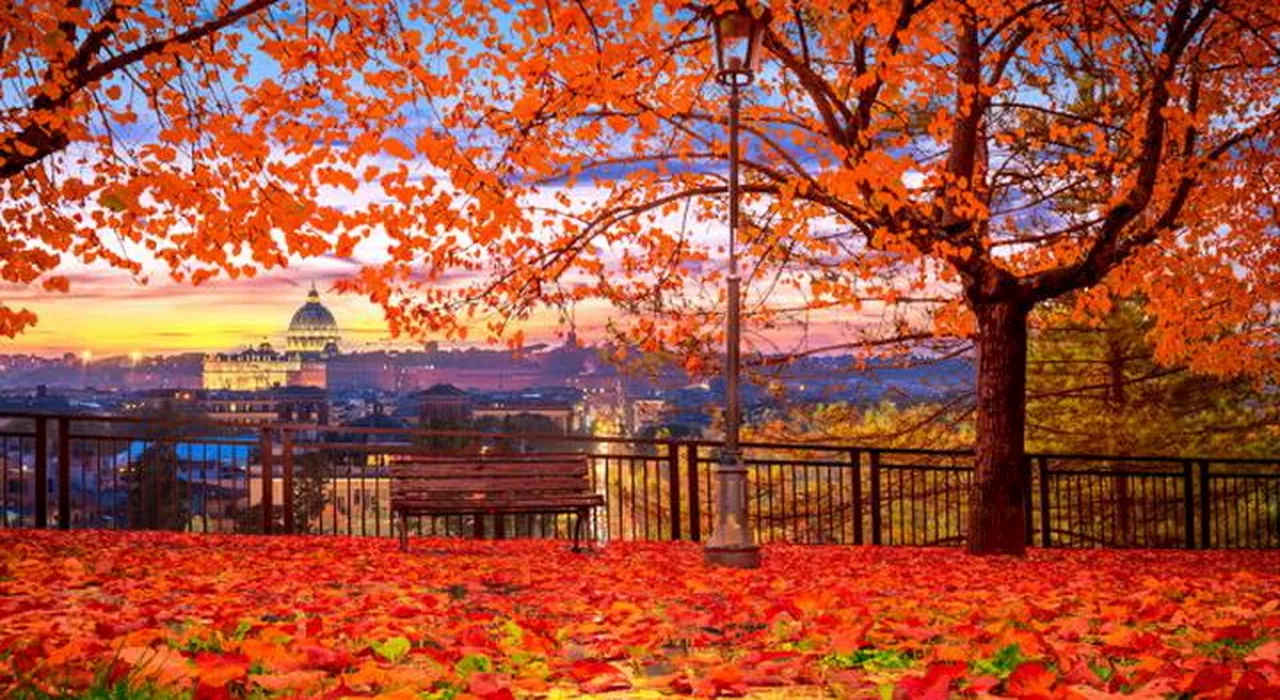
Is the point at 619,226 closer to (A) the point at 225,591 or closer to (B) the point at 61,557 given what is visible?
(B) the point at 61,557

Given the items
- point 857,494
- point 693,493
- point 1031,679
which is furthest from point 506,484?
point 1031,679

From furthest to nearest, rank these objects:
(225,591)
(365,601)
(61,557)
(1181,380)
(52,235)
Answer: (1181,380) → (52,235) → (61,557) → (225,591) → (365,601)

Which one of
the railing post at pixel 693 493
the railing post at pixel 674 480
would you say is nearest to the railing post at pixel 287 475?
the railing post at pixel 674 480

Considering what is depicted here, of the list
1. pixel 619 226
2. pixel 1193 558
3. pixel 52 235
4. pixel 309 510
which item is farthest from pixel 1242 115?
pixel 52 235

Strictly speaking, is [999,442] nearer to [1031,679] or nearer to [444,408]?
[1031,679]

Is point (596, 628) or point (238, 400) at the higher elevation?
point (238, 400)

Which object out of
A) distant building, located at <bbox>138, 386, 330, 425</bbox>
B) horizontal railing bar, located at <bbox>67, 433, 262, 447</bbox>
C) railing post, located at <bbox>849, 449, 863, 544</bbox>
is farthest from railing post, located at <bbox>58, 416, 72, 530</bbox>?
railing post, located at <bbox>849, 449, 863, 544</bbox>

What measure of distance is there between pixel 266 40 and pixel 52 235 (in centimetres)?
269

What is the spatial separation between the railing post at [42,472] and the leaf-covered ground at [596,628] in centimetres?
235

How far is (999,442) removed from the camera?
13.7 m

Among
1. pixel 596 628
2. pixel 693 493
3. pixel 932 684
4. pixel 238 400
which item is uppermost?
pixel 238 400

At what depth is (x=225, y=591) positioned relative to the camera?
759 cm

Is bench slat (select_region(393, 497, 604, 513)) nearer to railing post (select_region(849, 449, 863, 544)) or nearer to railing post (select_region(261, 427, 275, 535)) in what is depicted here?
railing post (select_region(261, 427, 275, 535))

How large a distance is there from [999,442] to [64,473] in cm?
991
